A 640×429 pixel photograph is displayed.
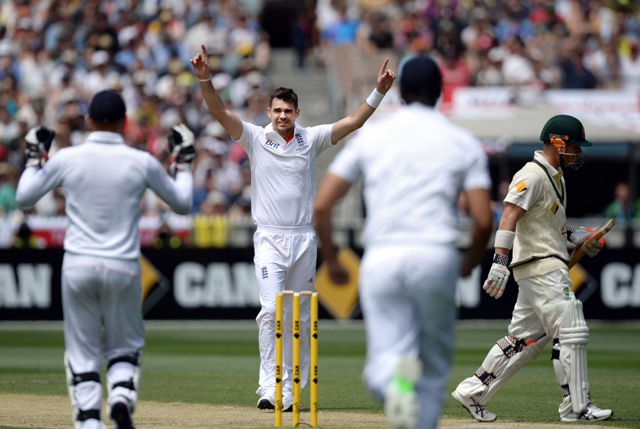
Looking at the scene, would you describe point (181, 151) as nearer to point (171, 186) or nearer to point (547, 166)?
point (171, 186)

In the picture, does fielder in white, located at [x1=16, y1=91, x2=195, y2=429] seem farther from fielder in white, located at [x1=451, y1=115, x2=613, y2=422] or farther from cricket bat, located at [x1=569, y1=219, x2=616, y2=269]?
cricket bat, located at [x1=569, y1=219, x2=616, y2=269]

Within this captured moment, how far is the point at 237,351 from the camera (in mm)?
16281

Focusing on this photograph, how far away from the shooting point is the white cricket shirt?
6.86m

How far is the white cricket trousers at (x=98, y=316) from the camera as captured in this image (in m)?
6.80

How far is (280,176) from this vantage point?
9805 mm

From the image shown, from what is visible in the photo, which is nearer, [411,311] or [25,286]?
[411,311]

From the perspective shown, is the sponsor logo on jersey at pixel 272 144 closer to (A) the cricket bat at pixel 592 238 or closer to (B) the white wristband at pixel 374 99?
(B) the white wristband at pixel 374 99

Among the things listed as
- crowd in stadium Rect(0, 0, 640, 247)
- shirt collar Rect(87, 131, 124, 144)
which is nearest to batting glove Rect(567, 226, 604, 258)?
shirt collar Rect(87, 131, 124, 144)

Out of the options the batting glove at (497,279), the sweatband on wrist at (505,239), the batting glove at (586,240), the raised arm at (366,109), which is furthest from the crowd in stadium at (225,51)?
the batting glove at (497,279)

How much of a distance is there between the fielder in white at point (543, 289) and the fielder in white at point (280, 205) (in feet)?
4.73

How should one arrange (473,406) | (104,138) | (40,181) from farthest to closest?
(473,406), (104,138), (40,181)

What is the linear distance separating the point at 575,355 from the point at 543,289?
0.55 m

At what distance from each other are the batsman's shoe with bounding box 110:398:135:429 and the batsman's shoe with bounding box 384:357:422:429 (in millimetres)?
1760

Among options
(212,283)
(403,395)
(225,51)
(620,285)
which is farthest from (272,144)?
(225,51)
